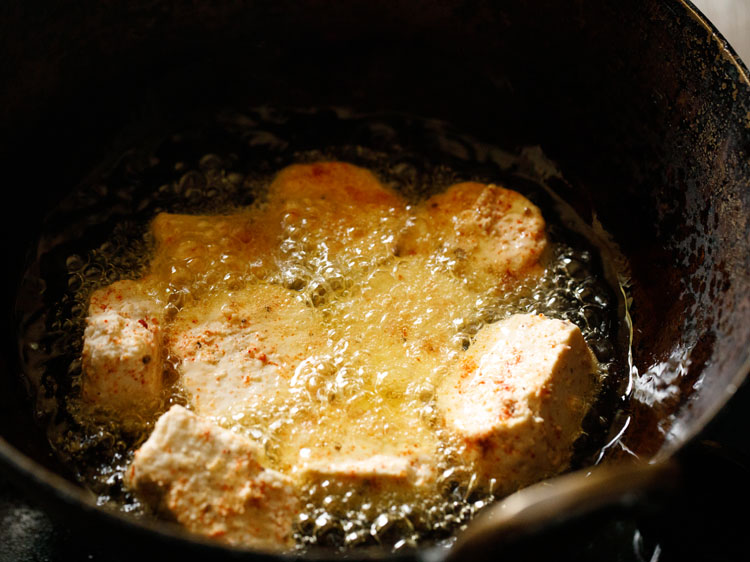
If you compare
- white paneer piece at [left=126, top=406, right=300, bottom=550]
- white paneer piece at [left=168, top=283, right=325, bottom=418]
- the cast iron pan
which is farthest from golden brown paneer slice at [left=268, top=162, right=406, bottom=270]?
white paneer piece at [left=126, top=406, right=300, bottom=550]

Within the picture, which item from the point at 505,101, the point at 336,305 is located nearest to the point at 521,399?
the point at 336,305

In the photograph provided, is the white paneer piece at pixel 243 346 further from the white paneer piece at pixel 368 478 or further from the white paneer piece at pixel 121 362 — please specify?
the white paneer piece at pixel 368 478

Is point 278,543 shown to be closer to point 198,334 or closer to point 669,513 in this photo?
point 198,334

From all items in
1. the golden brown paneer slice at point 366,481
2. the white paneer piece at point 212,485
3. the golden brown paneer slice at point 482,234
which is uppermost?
the golden brown paneer slice at point 482,234

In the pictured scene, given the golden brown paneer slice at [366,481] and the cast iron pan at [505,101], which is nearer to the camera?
the golden brown paneer slice at [366,481]

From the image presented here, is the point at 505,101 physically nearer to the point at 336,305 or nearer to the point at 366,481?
the point at 336,305

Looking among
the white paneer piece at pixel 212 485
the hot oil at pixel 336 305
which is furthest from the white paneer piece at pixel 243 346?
the white paneer piece at pixel 212 485

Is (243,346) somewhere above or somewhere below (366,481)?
below
